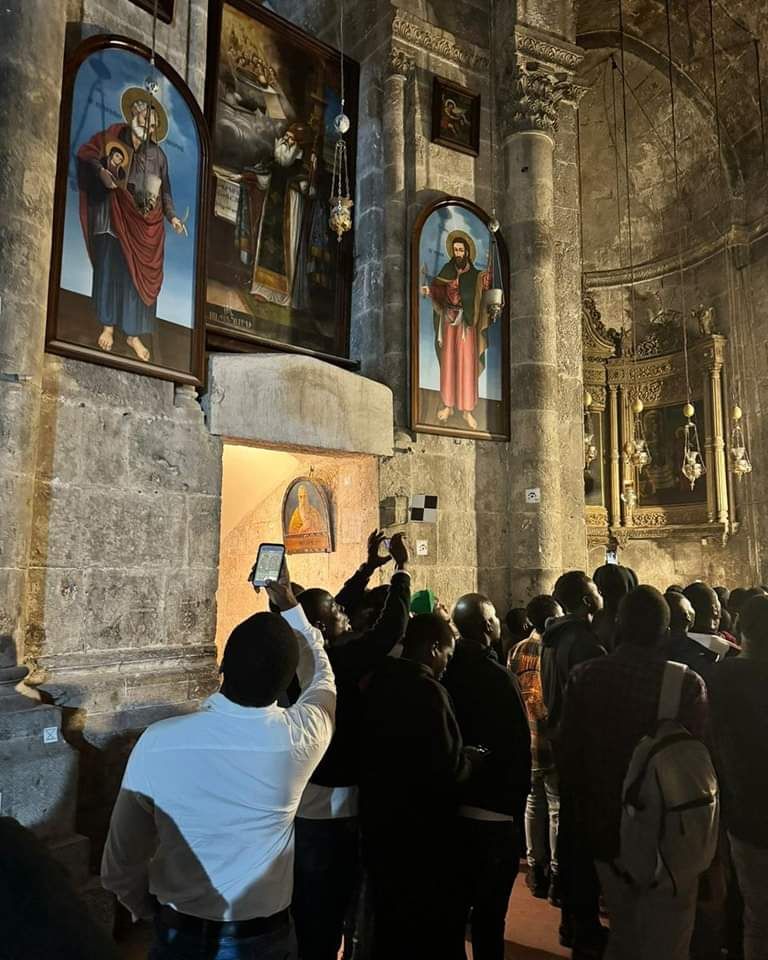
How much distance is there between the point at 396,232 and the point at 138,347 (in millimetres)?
3225

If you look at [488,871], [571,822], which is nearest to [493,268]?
[571,822]

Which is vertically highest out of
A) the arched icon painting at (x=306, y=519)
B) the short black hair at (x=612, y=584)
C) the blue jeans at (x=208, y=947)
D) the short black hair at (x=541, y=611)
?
the arched icon painting at (x=306, y=519)

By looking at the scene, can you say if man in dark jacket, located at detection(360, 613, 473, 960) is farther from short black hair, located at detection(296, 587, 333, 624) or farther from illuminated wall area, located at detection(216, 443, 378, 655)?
illuminated wall area, located at detection(216, 443, 378, 655)

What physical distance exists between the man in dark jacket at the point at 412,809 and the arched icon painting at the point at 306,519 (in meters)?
4.74

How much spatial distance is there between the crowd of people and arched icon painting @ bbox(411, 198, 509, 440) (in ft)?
14.8

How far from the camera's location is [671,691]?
8.62ft

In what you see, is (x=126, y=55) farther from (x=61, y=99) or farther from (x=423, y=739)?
(x=423, y=739)

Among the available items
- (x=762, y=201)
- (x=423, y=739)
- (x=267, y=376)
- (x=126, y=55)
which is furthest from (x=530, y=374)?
(x=762, y=201)

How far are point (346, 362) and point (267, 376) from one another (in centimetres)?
158

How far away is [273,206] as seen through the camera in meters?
7.10

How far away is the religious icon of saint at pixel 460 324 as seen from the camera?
759 centimetres

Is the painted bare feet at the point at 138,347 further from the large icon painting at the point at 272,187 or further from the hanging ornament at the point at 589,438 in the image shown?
the hanging ornament at the point at 589,438

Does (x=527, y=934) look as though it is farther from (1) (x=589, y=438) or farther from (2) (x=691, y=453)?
(1) (x=589, y=438)

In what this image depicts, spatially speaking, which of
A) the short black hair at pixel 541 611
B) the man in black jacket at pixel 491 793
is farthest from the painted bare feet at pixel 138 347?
the man in black jacket at pixel 491 793
